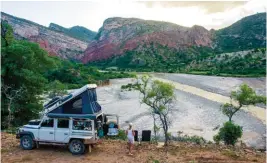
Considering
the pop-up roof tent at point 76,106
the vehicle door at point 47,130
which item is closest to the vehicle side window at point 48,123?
the vehicle door at point 47,130

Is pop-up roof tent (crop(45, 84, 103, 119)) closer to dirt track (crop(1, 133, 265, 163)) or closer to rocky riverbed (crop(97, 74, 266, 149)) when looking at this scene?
dirt track (crop(1, 133, 265, 163))

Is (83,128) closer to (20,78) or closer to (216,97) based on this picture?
(20,78)

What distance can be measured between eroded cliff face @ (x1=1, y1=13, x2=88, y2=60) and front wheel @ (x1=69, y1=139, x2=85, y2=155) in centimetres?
14427

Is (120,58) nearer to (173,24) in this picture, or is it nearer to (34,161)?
(173,24)

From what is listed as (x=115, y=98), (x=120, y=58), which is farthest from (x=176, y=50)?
(x=115, y=98)

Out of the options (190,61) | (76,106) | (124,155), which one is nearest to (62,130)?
(76,106)

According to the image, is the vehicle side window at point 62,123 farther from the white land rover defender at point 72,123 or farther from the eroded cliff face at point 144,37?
the eroded cliff face at point 144,37

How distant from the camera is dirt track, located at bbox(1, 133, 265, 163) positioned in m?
15.6

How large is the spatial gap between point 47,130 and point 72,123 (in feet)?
4.29

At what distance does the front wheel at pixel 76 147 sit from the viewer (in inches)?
631

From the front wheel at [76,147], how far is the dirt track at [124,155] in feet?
0.82

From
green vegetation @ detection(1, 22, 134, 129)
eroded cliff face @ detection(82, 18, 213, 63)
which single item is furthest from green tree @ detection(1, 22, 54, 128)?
eroded cliff face @ detection(82, 18, 213, 63)

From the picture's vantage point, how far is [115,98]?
5788cm

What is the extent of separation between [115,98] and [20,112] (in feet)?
98.1
